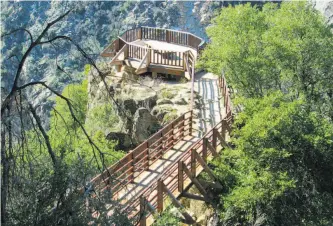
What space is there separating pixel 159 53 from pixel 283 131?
36.0 feet

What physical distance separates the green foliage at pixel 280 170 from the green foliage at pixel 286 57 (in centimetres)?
248

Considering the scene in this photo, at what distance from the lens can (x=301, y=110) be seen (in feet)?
40.9

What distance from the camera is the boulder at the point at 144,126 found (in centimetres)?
1872

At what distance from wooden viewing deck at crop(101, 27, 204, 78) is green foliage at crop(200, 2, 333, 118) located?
16.5ft

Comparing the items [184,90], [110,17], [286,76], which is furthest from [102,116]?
[110,17]

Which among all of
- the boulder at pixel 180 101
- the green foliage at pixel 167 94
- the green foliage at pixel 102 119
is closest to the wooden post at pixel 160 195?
the boulder at pixel 180 101

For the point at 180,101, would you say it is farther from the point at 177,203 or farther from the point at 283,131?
the point at 177,203

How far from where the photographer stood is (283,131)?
11734 millimetres

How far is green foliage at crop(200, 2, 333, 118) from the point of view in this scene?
14.3 metres

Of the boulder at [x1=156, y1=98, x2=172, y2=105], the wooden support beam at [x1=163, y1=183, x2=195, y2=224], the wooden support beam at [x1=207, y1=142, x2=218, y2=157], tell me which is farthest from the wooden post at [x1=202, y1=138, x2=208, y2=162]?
the boulder at [x1=156, y1=98, x2=172, y2=105]

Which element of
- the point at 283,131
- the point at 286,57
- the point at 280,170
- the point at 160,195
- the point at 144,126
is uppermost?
the point at 286,57

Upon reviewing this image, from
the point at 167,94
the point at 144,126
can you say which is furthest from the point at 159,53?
the point at 144,126

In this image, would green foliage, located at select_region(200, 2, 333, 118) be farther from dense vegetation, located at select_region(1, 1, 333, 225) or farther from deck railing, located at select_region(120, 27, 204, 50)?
deck railing, located at select_region(120, 27, 204, 50)

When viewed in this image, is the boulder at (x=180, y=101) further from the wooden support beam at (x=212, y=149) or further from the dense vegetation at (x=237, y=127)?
the wooden support beam at (x=212, y=149)
